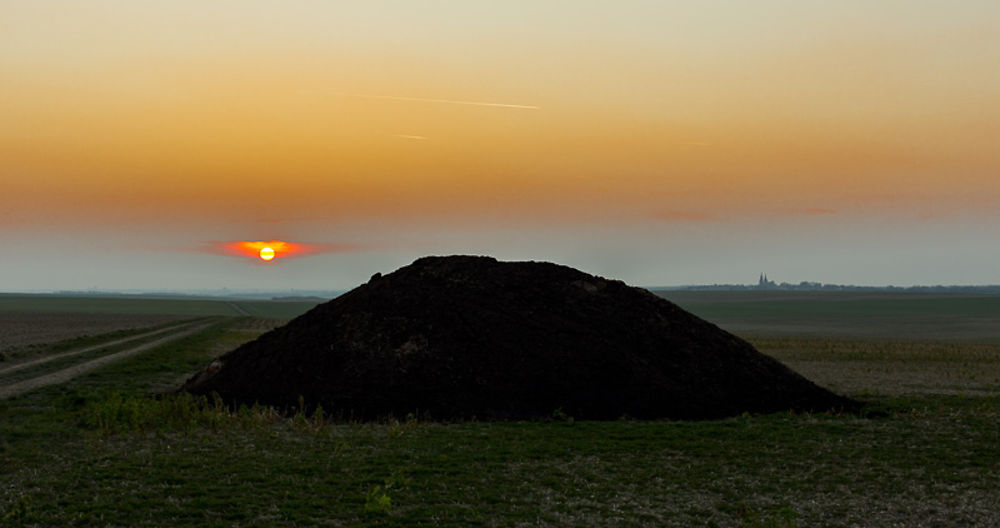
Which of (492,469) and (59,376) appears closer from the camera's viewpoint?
(492,469)

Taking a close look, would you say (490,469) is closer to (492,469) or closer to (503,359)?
(492,469)

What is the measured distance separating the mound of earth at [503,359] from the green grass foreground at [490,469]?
1534 mm

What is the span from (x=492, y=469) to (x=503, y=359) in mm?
9648

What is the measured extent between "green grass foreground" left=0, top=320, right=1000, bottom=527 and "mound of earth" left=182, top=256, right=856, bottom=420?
5.03 ft

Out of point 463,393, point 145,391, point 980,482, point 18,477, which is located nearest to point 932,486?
point 980,482

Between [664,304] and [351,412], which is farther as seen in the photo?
[664,304]

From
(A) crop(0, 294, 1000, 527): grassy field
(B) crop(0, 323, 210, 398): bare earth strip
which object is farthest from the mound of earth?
(B) crop(0, 323, 210, 398): bare earth strip

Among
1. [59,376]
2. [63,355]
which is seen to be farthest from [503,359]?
[63,355]


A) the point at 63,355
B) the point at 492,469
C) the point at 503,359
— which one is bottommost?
the point at 63,355

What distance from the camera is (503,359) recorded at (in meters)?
25.5

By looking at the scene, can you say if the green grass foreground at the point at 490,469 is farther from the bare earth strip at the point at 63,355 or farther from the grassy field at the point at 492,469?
the bare earth strip at the point at 63,355

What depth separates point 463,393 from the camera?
24031 millimetres

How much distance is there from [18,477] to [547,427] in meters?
12.8

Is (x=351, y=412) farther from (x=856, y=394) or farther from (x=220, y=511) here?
(x=856, y=394)
